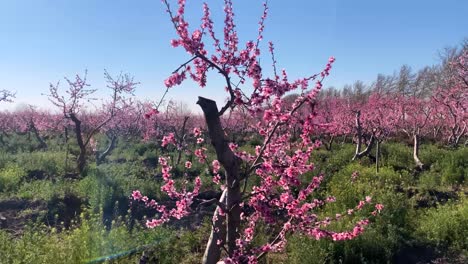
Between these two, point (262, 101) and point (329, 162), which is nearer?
point (262, 101)

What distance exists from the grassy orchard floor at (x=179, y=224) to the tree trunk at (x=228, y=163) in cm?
182

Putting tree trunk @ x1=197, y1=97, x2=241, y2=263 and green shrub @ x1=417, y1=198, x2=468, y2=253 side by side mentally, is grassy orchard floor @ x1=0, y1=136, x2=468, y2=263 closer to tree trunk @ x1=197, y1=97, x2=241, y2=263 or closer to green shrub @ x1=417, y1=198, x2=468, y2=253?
green shrub @ x1=417, y1=198, x2=468, y2=253

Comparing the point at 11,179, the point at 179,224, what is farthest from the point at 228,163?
the point at 11,179

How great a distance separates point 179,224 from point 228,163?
428 centimetres

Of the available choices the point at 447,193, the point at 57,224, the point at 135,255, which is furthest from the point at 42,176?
the point at 447,193

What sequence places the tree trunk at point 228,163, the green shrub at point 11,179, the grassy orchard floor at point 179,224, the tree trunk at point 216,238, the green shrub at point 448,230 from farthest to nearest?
the green shrub at point 11,179, the green shrub at point 448,230, the grassy orchard floor at point 179,224, the tree trunk at point 216,238, the tree trunk at point 228,163

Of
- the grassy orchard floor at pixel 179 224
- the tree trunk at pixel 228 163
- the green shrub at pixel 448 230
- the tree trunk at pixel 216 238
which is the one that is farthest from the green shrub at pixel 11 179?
the green shrub at pixel 448 230

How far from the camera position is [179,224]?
6980 mm

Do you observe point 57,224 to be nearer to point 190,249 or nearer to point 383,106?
point 190,249

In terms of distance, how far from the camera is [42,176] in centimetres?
1080

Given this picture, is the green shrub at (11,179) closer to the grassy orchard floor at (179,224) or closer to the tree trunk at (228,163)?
the grassy orchard floor at (179,224)

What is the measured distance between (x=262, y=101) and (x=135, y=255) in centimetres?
314

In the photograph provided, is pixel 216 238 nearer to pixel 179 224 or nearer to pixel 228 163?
pixel 228 163

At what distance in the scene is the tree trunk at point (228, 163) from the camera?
2.85 meters
